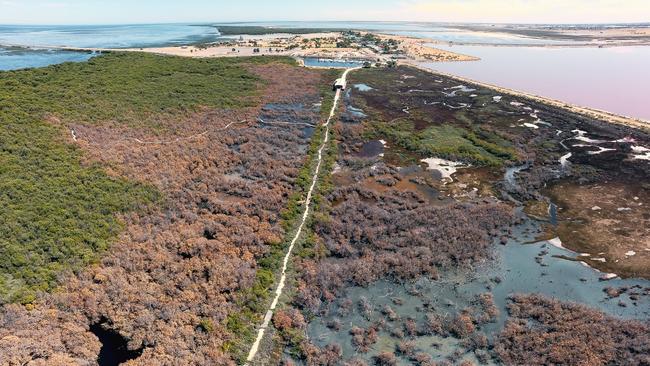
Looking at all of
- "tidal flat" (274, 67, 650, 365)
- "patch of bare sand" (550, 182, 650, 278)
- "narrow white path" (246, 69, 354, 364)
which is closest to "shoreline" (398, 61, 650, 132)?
"tidal flat" (274, 67, 650, 365)

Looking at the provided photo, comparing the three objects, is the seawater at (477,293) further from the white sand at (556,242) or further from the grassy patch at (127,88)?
the grassy patch at (127,88)

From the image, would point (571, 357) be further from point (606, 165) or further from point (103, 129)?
point (103, 129)

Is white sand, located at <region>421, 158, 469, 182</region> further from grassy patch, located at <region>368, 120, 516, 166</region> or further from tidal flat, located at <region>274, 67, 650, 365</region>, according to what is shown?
grassy patch, located at <region>368, 120, 516, 166</region>

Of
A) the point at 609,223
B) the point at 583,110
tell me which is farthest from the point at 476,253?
the point at 583,110

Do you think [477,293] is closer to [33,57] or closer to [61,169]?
[61,169]

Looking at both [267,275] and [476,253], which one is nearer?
[267,275]

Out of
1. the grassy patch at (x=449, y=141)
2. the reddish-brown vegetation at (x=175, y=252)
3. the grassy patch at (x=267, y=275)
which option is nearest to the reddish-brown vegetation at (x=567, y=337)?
the reddish-brown vegetation at (x=175, y=252)
